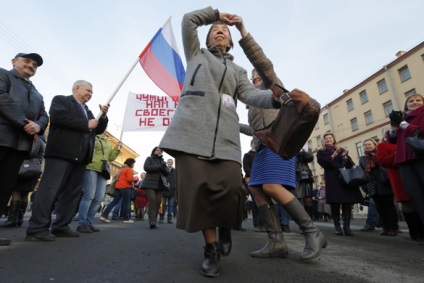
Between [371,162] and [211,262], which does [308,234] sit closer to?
[211,262]

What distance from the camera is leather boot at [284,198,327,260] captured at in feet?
7.49

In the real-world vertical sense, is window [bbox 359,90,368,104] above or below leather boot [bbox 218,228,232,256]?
above

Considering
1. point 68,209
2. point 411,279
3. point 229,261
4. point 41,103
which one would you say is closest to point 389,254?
point 411,279

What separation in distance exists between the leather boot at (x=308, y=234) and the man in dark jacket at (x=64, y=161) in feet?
8.99

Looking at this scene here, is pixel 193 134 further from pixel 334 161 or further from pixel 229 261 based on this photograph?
pixel 334 161

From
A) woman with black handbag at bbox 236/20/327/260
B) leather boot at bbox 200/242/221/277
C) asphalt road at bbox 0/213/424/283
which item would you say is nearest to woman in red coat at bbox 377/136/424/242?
asphalt road at bbox 0/213/424/283

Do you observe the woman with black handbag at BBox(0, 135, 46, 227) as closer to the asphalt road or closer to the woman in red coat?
the asphalt road

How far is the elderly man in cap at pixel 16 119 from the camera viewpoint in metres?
2.85

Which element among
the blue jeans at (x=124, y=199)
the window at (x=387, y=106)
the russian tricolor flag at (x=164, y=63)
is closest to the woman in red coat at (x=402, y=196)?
the russian tricolor flag at (x=164, y=63)

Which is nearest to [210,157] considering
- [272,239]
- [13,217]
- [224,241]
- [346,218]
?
[224,241]

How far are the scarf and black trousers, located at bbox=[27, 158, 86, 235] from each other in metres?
5.13

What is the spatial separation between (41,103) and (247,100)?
2.81 metres

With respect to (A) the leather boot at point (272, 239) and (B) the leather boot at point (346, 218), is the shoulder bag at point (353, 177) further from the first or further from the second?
(A) the leather boot at point (272, 239)

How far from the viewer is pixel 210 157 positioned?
6.34 feet
